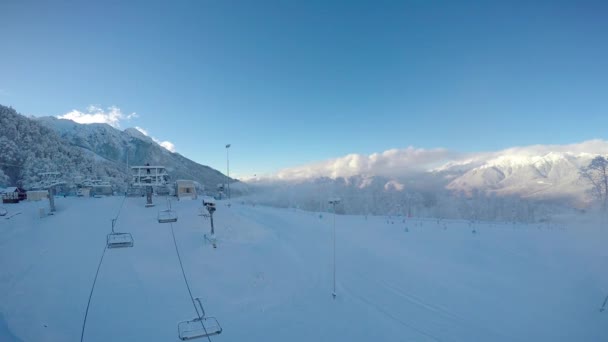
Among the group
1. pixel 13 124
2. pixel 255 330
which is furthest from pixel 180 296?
pixel 13 124

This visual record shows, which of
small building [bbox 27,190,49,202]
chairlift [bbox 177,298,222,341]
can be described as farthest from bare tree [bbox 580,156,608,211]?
small building [bbox 27,190,49,202]

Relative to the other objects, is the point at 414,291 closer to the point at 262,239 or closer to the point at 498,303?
the point at 498,303

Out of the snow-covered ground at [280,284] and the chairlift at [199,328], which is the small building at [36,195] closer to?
the snow-covered ground at [280,284]

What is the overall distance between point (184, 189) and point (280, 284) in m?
26.3

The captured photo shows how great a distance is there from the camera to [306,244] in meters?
27.1

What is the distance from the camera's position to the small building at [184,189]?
3816cm

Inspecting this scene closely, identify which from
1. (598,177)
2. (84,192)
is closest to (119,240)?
(84,192)

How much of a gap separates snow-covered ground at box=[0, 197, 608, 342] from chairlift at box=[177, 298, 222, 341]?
42cm

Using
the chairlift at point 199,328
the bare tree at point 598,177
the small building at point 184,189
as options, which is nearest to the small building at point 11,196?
the small building at point 184,189

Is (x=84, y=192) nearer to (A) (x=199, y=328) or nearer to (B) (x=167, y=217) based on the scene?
(B) (x=167, y=217)

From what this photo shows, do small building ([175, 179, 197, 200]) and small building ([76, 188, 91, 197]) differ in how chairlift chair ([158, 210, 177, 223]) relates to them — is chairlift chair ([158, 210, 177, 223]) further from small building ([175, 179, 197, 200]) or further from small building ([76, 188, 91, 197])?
small building ([76, 188, 91, 197])

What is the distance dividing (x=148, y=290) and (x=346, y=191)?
10575 centimetres

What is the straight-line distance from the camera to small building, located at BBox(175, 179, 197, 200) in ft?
125

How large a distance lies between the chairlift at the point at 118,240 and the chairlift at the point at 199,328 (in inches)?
342
